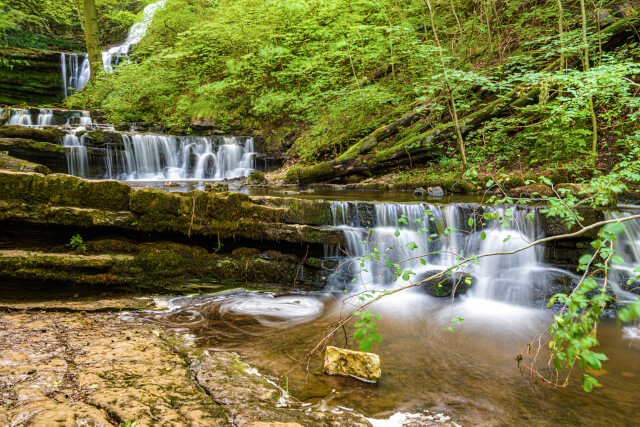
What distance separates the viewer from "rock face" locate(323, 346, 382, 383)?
278cm

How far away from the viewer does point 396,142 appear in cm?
1085

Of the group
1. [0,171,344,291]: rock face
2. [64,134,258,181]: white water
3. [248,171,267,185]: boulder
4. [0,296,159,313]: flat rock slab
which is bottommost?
[0,296,159,313]: flat rock slab

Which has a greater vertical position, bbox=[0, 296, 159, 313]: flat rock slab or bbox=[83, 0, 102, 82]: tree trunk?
bbox=[83, 0, 102, 82]: tree trunk

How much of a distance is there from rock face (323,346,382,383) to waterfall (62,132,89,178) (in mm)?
11385

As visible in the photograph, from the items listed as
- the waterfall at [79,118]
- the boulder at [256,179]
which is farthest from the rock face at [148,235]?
the waterfall at [79,118]

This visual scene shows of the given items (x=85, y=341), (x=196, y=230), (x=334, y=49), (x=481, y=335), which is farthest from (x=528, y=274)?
(x=334, y=49)

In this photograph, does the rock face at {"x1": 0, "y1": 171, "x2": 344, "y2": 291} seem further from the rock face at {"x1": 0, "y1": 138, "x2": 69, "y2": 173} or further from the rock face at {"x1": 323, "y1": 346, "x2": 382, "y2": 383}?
the rock face at {"x1": 0, "y1": 138, "x2": 69, "y2": 173}

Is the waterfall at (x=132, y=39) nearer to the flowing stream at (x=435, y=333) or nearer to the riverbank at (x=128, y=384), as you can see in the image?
the flowing stream at (x=435, y=333)

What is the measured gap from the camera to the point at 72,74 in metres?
19.0

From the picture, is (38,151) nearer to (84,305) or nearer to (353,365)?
(84,305)

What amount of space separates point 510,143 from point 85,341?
10.5 metres

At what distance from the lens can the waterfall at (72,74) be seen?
61.8ft

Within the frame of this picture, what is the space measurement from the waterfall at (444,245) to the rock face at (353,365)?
2.35m

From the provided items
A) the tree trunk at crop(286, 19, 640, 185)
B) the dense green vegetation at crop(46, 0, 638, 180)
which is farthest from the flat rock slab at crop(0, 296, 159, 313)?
the tree trunk at crop(286, 19, 640, 185)
